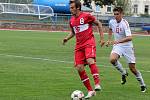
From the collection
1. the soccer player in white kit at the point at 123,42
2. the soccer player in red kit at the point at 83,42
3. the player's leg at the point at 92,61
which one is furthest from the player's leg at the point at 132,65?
the player's leg at the point at 92,61

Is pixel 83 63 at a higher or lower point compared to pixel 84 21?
lower

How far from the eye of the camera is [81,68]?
12.1 metres

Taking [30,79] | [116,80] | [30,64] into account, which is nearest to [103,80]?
[116,80]

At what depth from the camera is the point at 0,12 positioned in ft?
222

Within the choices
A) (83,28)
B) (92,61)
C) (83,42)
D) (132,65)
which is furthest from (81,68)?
(132,65)

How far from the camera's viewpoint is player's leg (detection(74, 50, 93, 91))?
12047 millimetres

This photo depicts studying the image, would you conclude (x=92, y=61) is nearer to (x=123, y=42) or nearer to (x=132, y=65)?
(x=123, y=42)

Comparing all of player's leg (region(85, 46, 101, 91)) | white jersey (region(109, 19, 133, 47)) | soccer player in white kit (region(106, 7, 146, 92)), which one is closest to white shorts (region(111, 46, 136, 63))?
soccer player in white kit (region(106, 7, 146, 92))

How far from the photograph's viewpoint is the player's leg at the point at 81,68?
12047mm

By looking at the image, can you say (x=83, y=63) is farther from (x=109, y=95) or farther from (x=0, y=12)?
(x=0, y=12)

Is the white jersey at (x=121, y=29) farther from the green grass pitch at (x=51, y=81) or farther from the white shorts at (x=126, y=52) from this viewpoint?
the green grass pitch at (x=51, y=81)

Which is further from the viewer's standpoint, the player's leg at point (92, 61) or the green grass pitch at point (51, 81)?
Answer: the green grass pitch at point (51, 81)

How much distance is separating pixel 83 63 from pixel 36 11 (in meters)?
59.8

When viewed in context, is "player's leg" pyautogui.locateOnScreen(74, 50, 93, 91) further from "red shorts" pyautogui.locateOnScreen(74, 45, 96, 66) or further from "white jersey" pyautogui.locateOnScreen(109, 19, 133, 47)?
"white jersey" pyautogui.locateOnScreen(109, 19, 133, 47)
